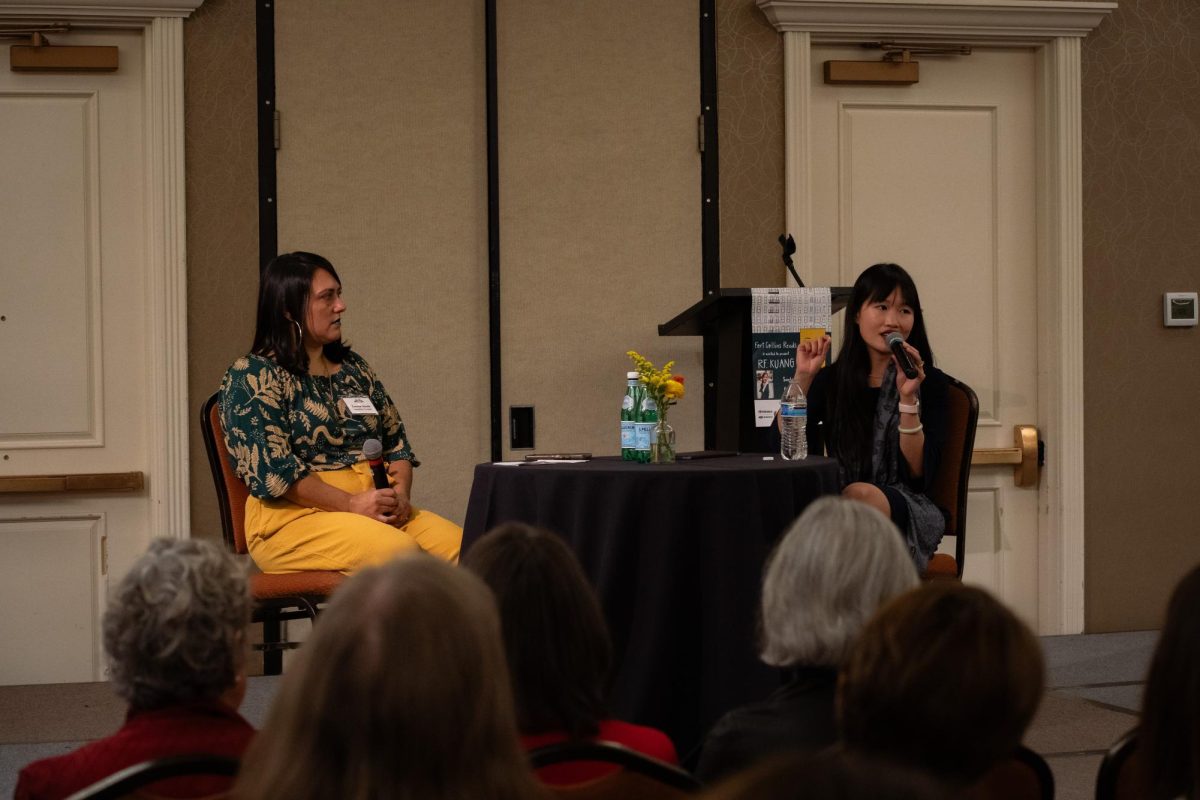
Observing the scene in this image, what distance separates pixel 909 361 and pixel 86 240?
9.20 ft

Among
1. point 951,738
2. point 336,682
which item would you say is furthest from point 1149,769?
point 336,682

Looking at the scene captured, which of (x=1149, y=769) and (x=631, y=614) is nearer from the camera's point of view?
(x=1149, y=769)

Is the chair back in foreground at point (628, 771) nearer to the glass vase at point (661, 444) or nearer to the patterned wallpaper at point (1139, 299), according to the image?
the glass vase at point (661, 444)

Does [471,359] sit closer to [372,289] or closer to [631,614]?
[372,289]

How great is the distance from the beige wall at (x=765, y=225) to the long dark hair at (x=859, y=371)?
90 cm

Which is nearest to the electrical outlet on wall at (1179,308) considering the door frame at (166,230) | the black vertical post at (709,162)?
the black vertical post at (709,162)

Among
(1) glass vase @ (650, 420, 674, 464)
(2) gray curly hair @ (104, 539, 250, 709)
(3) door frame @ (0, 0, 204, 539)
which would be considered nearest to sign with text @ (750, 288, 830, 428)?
(1) glass vase @ (650, 420, 674, 464)

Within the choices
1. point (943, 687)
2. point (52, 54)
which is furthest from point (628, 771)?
point (52, 54)

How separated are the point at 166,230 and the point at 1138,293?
3.60 meters

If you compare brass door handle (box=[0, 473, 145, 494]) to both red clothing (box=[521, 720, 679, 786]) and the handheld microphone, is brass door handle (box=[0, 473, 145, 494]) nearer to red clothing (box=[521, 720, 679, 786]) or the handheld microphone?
the handheld microphone

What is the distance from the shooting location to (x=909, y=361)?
3.71 metres

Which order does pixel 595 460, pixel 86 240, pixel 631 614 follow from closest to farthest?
pixel 631 614, pixel 595 460, pixel 86 240

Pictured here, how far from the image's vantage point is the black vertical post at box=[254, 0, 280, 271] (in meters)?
4.61

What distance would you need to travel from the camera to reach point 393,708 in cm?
95
